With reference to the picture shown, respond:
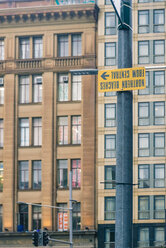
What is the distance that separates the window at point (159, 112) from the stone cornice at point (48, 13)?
34.1 feet

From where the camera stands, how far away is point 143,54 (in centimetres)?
6169

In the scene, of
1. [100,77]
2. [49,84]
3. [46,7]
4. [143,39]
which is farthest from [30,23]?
[100,77]

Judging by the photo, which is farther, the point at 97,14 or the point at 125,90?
the point at 97,14

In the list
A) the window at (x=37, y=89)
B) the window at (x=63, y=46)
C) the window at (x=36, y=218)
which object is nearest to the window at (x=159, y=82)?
the window at (x=63, y=46)

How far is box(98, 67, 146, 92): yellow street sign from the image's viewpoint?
29.7ft

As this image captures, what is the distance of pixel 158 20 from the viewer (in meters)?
61.9

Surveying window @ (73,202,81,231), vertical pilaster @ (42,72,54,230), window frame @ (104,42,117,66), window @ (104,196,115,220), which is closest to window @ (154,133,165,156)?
window @ (104,196,115,220)

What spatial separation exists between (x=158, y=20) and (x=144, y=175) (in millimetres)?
15116

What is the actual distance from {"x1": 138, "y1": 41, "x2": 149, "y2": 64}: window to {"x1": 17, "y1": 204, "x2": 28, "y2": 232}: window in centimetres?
1800

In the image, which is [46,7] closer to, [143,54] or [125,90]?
[143,54]

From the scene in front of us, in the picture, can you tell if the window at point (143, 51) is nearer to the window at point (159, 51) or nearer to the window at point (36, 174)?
the window at point (159, 51)

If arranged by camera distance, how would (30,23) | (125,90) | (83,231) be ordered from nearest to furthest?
(125,90)
(83,231)
(30,23)

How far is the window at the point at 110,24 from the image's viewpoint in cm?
6234

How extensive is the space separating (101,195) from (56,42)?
15.7 meters
